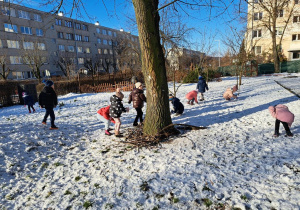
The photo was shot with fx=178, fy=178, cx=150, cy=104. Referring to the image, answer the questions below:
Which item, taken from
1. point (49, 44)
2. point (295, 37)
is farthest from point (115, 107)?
point (49, 44)

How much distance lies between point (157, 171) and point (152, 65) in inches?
95.4

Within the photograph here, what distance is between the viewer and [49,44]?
130 ft

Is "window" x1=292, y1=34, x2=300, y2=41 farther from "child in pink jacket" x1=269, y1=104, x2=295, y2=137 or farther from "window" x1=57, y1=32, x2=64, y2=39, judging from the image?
"window" x1=57, y1=32, x2=64, y2=39

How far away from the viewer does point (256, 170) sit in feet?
9.60

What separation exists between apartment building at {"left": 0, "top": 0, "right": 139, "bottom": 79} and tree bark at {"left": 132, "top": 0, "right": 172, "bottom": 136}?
18.3 m

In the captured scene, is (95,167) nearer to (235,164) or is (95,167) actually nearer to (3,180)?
(3,180)

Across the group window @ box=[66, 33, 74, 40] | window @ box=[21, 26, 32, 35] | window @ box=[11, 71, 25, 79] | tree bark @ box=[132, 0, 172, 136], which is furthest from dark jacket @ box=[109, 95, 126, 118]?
window @ box=[66, 33, 74, 40]

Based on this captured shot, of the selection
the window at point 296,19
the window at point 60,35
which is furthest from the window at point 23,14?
the window at point 296,19

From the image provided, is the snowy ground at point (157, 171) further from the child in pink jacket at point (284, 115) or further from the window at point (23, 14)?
the window at point (23, 14)

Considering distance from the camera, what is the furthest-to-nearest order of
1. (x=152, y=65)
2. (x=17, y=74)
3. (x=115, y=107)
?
1. (x=17, y=74)
2. (x=115, y=107)
3. (x=152, y=65)

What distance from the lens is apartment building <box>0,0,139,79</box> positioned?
1119 inches

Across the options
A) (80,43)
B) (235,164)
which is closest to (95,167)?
(235,164)

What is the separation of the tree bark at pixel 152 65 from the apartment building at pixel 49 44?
1829 centimetres

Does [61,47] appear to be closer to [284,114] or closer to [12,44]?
[12,44]
